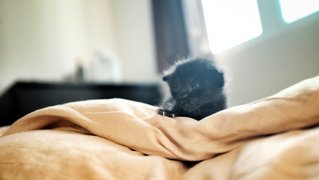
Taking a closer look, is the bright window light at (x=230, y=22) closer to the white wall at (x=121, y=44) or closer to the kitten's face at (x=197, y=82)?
the white wall at (x=121, y=44)

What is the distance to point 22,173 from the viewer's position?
494mm

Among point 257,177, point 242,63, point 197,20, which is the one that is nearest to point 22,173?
point 257,177

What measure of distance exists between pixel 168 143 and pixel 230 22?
174 cm

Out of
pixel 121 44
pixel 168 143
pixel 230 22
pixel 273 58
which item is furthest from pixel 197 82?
pixel 121 44

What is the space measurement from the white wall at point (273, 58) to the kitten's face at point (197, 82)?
442mm

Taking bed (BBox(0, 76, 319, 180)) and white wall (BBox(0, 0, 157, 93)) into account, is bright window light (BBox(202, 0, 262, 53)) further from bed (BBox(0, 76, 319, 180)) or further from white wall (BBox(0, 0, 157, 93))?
bed (BBox(0, 76, 319, 180))

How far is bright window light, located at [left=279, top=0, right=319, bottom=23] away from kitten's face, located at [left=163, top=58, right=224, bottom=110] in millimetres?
902

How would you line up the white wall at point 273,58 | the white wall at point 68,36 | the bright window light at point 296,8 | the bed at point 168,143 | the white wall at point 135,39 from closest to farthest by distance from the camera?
the bed at point 168,143, the white wall at point 273,58, the bright window light at point 296,8, the white wall at point 68,36, the white wall at point 135,39

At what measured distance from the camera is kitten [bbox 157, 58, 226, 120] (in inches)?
39.4

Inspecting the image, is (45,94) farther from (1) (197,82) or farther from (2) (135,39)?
(1) (197,82)

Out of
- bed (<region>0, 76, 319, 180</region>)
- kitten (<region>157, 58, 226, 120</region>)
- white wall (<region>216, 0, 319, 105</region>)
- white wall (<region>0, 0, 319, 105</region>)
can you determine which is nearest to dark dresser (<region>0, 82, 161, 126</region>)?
white wall (<region>0, 0, 319, 105</region>)

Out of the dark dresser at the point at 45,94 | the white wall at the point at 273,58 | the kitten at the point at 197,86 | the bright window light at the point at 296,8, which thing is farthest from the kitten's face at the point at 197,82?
the dark dresser at the point at 45,94

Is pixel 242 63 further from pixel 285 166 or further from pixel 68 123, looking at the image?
pixel 285 166

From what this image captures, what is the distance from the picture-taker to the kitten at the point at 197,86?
1.00 meters
